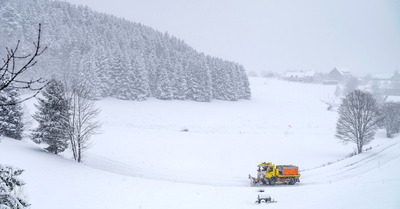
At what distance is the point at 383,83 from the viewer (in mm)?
95812

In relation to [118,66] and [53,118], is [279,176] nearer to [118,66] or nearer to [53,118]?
[53,118]

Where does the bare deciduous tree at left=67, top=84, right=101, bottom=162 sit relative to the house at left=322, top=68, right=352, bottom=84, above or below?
below

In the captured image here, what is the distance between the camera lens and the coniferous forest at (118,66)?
75750mm

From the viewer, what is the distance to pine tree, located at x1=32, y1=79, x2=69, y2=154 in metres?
24.9

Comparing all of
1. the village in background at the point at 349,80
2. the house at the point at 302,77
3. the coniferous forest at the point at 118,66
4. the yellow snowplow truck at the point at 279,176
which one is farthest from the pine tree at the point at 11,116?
the house at the point at 302,77

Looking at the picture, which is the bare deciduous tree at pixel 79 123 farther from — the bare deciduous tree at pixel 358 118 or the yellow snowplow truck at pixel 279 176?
the bare deciduous tree at pixel 358 118

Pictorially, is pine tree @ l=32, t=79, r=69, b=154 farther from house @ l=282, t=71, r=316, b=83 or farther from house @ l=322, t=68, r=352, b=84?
house @ l=282, t=71, r=316, b=83

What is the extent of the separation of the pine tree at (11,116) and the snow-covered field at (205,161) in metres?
1.58

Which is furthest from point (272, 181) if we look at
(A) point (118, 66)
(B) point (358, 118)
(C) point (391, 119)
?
(A) point (118, 66)

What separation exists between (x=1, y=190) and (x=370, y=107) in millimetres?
45041

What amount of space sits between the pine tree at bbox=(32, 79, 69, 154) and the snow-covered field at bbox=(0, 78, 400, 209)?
1.50 meters

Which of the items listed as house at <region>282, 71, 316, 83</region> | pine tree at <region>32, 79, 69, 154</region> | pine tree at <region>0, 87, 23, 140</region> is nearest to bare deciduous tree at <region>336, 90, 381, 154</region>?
pine tree at <region>32, 79, 69, 154</region>

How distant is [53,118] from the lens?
25.0m

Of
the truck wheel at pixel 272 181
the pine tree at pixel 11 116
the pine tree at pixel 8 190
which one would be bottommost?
the truck wheel at pixel 272 181
